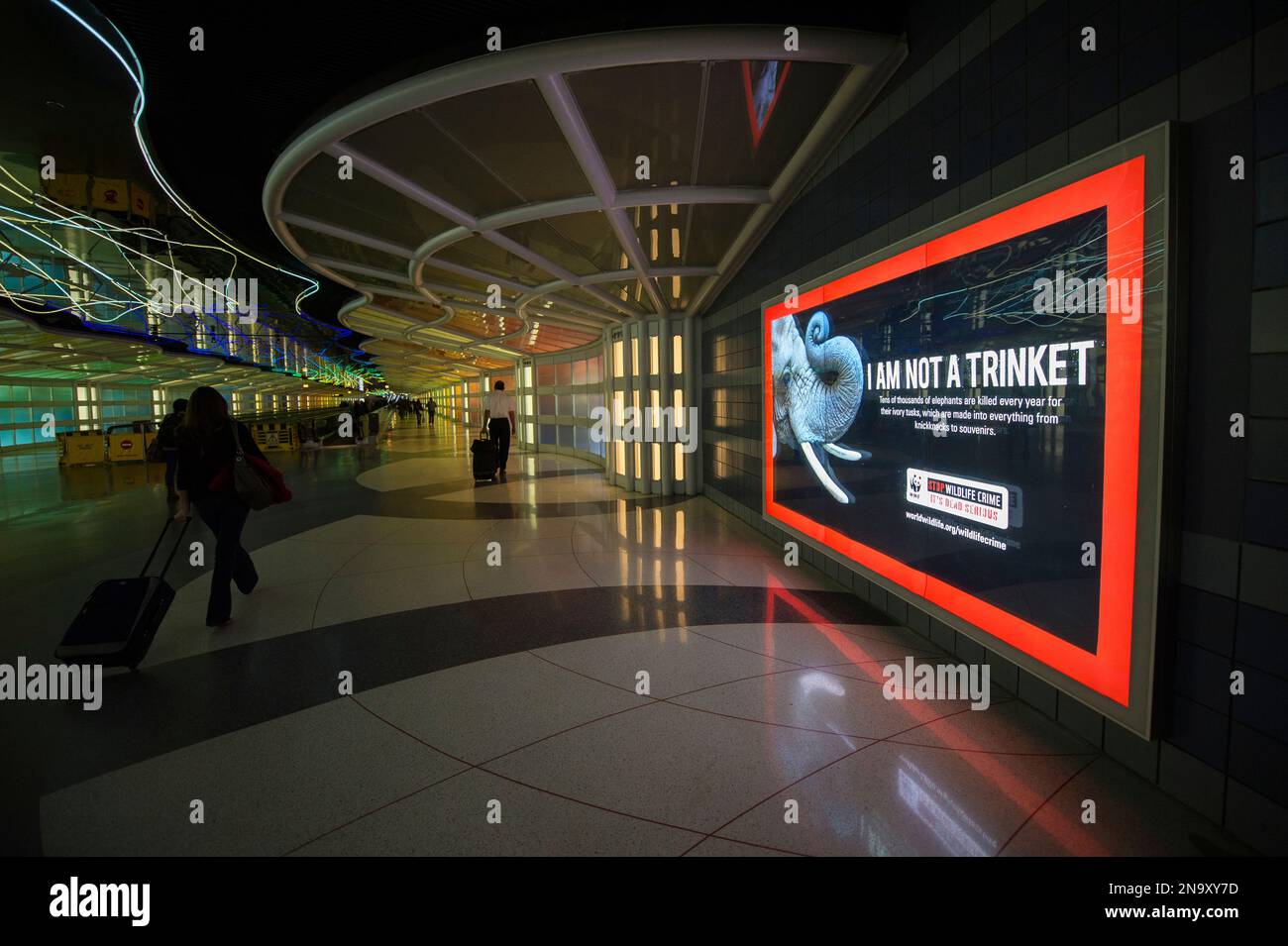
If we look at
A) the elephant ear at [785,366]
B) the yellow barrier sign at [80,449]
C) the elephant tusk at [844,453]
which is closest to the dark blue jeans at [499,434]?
the elephant ear at [785,366]

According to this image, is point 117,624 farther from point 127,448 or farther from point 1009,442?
point 127,448

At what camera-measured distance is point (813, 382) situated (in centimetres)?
559

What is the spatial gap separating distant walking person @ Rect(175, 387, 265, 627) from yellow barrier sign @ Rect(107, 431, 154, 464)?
19.0 metres

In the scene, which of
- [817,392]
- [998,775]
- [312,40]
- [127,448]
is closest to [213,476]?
[312,40]

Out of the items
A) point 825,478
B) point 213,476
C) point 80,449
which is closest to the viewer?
point 213,476

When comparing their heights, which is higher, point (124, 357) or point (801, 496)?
point (124, 357)

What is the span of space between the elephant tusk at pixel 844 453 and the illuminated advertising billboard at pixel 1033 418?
34 millimetres

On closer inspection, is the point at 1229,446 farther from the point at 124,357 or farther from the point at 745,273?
the point at 124,357

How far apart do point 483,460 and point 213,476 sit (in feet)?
27.9

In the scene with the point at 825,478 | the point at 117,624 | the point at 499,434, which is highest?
the point at 499,434

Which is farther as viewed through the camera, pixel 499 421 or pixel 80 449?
pixel 80 449

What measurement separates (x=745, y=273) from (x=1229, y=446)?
266 inches
